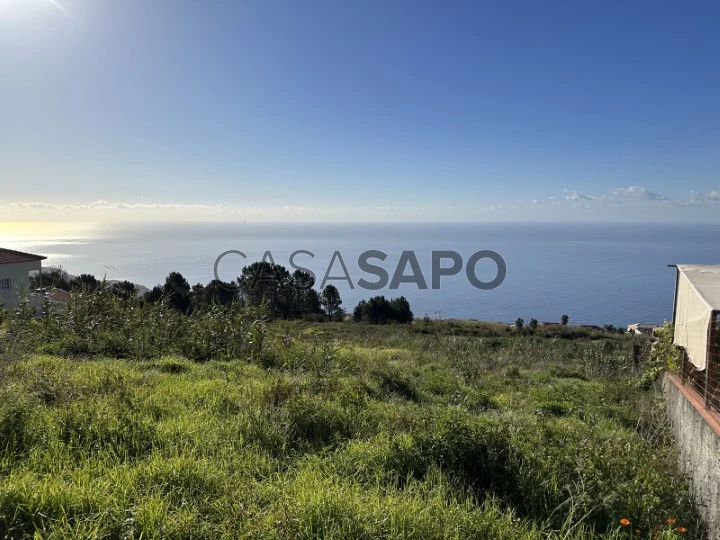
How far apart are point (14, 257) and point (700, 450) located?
2742 cm

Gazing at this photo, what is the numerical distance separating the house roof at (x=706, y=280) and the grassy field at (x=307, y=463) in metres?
1.28

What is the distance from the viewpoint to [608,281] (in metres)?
59.5

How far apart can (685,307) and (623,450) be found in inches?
71.4

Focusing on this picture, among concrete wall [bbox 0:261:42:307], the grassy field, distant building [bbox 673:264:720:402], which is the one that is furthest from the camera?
concrete wall [bbox 0:261:42:307]

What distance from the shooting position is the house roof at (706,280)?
11.3 ft

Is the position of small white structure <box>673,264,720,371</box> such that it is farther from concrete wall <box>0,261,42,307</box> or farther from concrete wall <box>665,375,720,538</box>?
concrete wall <box>0,261,42,307</box>

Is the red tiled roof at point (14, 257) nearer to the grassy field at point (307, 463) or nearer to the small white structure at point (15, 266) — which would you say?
the small white structure at point (15, 266)

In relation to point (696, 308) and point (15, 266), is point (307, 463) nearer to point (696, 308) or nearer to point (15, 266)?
point (696, 308)

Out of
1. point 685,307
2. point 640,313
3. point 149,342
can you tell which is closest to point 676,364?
point 685,307

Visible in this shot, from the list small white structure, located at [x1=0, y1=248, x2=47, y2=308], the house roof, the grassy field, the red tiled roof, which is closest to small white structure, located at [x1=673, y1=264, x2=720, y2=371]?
the house roof

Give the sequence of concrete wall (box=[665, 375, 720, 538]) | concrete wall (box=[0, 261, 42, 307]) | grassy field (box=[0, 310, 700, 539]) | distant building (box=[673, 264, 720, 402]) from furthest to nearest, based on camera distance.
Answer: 1. concrete wall (box=[0, 261, 42, 307])
2. distant building (box=[673, 264, 720, 402])
3. concrete wall (box=[665, 375, 720, 538])
4. grassy field (box=[0, 310, 700, 539])

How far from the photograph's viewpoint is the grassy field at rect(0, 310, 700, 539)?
7.00 feet

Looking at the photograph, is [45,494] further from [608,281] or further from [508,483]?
[608,281]

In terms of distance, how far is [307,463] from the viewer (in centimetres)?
293
